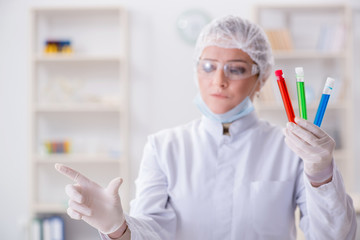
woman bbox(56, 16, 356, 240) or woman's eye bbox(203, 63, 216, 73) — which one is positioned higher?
woman's eye bbox(203, 63, 216, 73)

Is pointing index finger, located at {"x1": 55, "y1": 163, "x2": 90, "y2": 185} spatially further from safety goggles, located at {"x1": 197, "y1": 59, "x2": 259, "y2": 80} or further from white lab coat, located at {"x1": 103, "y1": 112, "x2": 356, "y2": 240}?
safety goggles, located at {"x1": 197, "y1": 59, "x2": 259, "y2": 80}

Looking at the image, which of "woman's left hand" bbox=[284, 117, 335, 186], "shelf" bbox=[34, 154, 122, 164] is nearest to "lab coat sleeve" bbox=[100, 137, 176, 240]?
"woman's left hand" bbox=[284, 117, 335, 186]

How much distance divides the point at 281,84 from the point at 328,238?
0.47 m

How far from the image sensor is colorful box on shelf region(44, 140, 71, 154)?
12.1 ft

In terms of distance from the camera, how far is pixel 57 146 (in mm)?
3699

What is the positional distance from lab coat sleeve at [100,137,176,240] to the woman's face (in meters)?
0.25

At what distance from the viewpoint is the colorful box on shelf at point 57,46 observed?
12.2 feet

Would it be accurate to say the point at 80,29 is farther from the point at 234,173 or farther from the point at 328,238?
the point at 328,238

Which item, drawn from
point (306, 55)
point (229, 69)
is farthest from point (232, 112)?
point (306, 55)

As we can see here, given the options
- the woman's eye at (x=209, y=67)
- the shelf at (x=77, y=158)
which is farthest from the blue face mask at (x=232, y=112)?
the shelf at (x=77, y=158)

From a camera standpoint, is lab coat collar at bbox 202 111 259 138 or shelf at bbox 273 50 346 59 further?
shelf at bbox 273 50 346 59

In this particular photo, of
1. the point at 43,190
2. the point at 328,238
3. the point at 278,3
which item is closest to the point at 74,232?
the point at 43,190

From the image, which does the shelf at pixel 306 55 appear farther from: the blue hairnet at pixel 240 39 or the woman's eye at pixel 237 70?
the woman's eye at pixel 237 70

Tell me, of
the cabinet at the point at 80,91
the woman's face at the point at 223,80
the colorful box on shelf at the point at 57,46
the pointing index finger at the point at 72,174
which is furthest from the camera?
the cabinet at the point at 80,91
